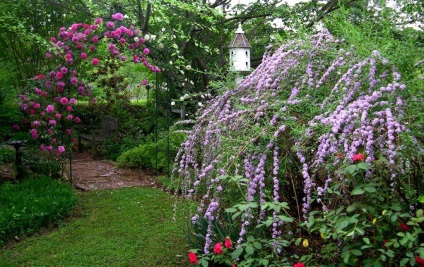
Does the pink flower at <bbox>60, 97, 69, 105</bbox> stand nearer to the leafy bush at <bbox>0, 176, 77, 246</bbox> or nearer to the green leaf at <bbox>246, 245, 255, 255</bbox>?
the leafy bush at <bbox>0, 176, 77, 246</bbox>

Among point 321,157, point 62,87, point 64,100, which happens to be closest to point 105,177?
point 64,100

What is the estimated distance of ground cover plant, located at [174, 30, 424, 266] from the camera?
82.0 inches

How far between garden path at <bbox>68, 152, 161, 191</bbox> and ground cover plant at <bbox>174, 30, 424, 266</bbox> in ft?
11.3

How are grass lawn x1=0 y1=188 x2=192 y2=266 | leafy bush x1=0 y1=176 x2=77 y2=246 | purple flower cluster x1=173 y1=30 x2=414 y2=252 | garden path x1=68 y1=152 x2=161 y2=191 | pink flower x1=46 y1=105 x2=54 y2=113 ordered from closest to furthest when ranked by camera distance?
purple flower cluster x1=173 y1=30 x2=414 y2=252 < grass lawn x1=0 y1=188 x2=192 y2=266 < leafy bush x1=0 y1=176 x2=77 y2=246 < pink flower x1=46 y1=105 x2=54 y2=113 < garden path x1=68 y1=152 x2=161 y2=191

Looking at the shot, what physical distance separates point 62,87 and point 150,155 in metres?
2.18

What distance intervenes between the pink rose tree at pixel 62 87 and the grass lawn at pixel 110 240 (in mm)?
1189

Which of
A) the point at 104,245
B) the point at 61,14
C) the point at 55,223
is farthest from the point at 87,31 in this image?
the point at 61,14

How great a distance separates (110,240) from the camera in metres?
4.24

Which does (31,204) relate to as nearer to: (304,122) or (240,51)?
(240,51)

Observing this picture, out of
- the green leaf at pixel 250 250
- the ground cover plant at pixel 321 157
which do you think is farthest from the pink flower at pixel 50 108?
the green leaf at pixel 250 250

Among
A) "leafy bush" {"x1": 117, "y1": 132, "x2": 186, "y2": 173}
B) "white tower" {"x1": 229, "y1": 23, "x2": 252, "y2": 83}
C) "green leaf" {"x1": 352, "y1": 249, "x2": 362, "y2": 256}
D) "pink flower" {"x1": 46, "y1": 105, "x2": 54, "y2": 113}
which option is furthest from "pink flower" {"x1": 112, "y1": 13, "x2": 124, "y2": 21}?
"green leaf" {"x1": 352, "y1": 249, "x2": 362, "y2": 256}

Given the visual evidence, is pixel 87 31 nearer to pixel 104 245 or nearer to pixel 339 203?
pixel 104 245

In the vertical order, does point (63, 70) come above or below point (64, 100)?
above

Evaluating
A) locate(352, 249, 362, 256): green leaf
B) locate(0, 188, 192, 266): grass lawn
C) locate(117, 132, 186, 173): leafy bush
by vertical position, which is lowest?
locate(0, 188, 192, 266): grass lawn
